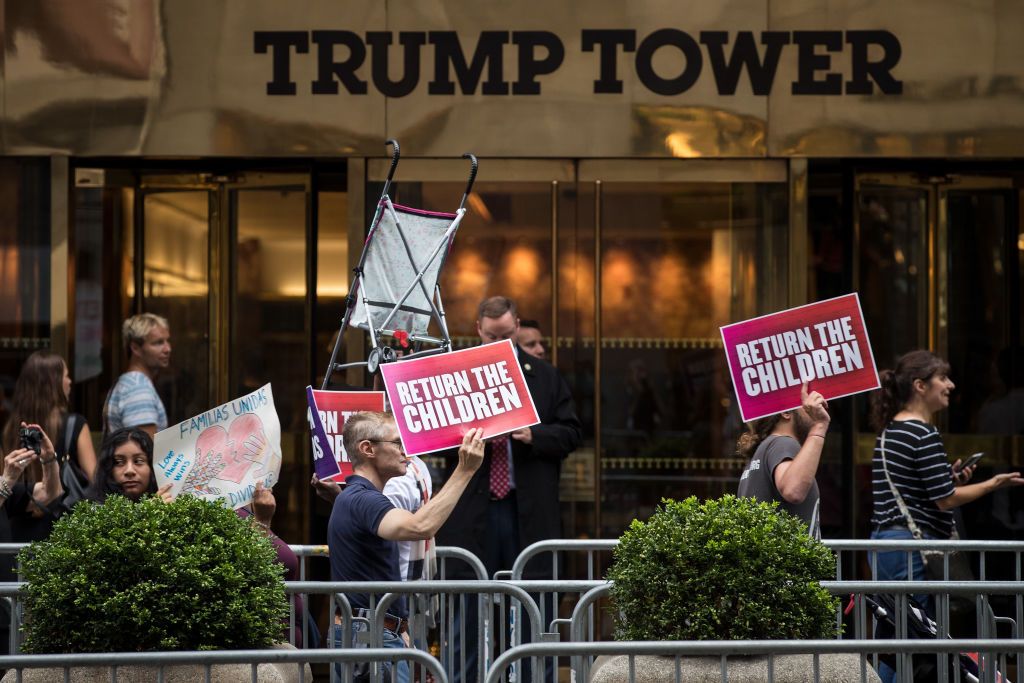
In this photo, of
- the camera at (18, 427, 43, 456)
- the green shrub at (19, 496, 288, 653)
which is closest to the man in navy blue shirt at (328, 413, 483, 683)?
the green shrub at (19, 496, 288, 653)

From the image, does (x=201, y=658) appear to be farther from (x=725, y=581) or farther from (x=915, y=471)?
(x=915, y=471)

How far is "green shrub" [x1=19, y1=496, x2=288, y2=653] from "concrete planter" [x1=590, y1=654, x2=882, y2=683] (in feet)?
4.02

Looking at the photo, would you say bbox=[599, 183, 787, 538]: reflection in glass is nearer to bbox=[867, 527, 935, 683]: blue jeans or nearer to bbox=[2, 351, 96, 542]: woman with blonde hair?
bbox=[867, 527, 935, 683]: blue jeans

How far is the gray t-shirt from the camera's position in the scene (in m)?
6.89

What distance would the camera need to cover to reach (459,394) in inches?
253

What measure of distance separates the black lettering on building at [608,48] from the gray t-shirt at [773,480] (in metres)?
3.78

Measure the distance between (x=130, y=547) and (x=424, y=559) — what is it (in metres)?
1.90

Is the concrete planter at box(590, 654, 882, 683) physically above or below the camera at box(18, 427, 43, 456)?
below

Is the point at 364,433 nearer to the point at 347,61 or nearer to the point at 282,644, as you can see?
the point at 282,644

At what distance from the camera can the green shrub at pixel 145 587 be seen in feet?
16.5

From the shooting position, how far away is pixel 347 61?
10141 millimetres

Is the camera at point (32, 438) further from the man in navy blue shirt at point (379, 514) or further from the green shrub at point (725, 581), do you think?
the green shrub at point (725, 581)

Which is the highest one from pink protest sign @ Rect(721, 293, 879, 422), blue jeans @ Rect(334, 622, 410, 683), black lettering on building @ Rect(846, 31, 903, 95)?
black lettering on building @ Rect(846, 31, 903, 95)

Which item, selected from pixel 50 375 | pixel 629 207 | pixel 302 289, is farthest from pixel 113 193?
pixel 629 207
